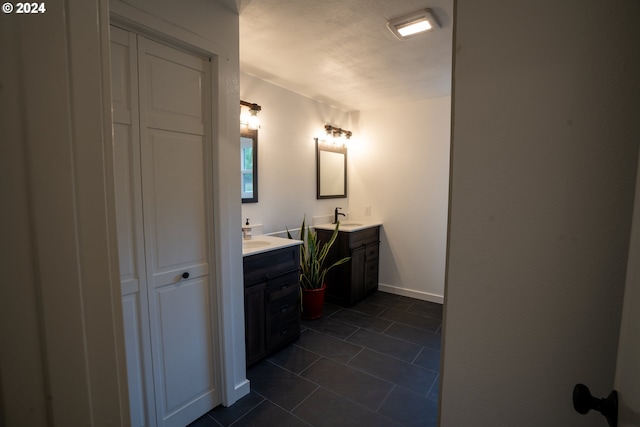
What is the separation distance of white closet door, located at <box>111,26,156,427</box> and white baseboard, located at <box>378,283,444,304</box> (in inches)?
121

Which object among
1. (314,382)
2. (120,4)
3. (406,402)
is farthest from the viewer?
(314,382)

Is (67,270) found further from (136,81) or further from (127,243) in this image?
(136,81)

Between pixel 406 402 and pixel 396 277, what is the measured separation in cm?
211

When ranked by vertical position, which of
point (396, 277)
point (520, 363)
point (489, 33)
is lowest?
point (396, 277)

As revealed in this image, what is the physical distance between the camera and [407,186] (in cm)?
372

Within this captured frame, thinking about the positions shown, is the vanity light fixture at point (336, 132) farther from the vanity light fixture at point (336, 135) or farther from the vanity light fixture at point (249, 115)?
the vanity light fixture at point (249, 115)

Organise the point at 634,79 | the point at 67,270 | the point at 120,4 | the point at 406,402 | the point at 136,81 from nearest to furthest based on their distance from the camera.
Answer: the point at 67,270 → the point at 634,79 → the point at 120,4 → the point at 136,81 → the point at 406,402

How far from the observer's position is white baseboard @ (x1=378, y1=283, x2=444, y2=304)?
3.60 m

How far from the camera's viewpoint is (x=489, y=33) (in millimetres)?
742

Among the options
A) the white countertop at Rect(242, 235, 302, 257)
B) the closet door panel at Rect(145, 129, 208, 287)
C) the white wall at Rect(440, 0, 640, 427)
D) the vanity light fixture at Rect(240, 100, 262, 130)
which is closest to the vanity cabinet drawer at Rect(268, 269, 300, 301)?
the white countertop at Rect(242, 235, 302, 257)

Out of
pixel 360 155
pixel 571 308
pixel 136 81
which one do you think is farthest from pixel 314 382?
pixel 360 155

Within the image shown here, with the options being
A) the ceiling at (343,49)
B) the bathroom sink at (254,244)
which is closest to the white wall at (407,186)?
the ceiling at (343,49)

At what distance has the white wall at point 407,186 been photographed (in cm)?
349

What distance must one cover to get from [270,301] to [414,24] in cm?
231
